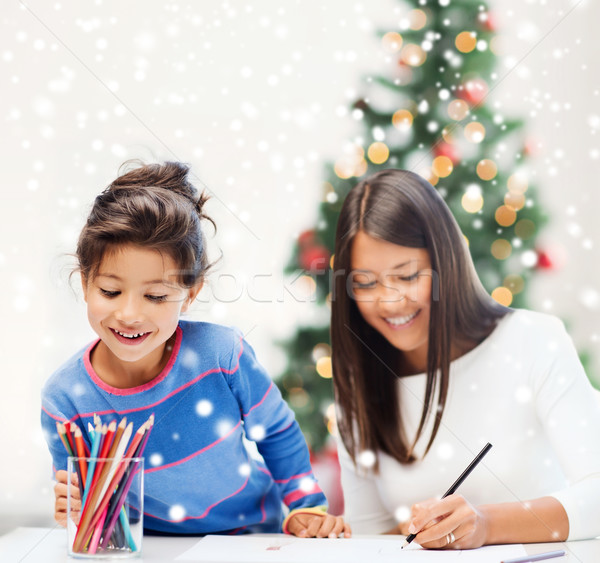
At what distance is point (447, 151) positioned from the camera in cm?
129

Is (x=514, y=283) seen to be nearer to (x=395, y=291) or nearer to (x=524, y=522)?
(x=395, y=291)

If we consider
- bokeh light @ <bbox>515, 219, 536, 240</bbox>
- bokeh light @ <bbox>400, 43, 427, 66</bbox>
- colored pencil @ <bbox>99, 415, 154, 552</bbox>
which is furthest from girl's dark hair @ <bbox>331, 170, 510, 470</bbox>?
colored pencil @ <bbox>99, 415, 154, 552</bbox>

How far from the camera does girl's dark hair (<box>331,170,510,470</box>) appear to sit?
4.07ft

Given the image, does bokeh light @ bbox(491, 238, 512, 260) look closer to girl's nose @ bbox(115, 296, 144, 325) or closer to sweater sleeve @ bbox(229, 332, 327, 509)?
sweater sleeve @ bbox(229, 332, 327, 509)

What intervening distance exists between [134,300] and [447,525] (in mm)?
562

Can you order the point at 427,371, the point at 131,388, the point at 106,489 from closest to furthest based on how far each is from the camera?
the point at 106,489, the point at 131,388, the point at 427,371

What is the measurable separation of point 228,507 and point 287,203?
55cm


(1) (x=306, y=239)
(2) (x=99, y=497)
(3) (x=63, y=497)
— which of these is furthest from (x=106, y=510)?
(1) (x=306, y=239)

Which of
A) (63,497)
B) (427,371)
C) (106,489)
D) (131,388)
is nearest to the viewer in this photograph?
(106,489)

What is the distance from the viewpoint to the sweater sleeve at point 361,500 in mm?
1271

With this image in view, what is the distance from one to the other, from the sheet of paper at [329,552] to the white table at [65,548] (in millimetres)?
27

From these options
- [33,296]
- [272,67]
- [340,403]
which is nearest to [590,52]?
[272,67]

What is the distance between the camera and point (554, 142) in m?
1.27

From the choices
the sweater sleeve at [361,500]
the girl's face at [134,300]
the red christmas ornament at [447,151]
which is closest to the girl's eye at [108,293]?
the girl's face at [134,300]
